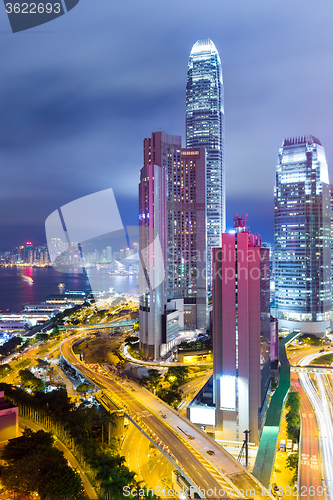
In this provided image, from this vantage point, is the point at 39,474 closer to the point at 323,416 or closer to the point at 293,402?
the point at 293,402

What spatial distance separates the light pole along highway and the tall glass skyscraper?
22.4 metres

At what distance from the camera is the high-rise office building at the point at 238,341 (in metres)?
9.36

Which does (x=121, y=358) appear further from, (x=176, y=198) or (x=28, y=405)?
(x=176, y=198)

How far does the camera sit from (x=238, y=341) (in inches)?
378

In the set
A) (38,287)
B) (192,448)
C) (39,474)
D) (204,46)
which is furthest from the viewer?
(38,287)

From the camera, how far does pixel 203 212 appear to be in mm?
22609

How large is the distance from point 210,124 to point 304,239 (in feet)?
52.0

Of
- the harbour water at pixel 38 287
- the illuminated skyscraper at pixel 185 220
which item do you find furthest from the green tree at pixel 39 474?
the harbour water at pixel 38 287

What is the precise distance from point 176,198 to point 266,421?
1522 cm

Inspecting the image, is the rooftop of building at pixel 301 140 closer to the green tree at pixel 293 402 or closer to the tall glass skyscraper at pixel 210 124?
the tall glass skyscraper at pixel 210 124

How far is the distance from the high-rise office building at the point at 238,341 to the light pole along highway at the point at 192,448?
1.33m

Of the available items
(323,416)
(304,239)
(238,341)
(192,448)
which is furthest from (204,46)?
(192,448)

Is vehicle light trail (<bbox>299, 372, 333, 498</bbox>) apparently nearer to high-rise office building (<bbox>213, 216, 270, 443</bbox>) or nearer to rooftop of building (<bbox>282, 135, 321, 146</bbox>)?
high-rise office building (<bbox>213, 216, 270, 443</bbox>)
